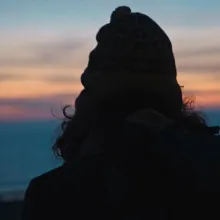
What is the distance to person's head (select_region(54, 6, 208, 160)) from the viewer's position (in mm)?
2645

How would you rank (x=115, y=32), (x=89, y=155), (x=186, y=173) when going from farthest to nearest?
(x=115, y=32) < (x=89, y=155) < (x=186, y=173)

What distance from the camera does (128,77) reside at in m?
2.65

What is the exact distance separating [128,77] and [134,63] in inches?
2.2

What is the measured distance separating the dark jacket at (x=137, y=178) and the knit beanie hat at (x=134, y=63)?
0.14 metres

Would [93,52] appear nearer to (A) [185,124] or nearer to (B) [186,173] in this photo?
(A) [185,124]

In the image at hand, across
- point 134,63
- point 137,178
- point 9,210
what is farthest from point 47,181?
point 9,210

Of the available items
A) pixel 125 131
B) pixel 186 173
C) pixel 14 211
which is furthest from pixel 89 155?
pixel 14 211

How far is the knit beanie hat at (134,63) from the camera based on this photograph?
2650mm

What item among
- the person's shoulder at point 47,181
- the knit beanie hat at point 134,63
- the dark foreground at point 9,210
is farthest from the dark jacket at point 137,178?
the dark foreground at point 9,210

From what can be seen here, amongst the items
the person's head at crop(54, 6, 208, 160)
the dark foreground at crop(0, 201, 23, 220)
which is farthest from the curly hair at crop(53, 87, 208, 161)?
the dark foreground at crop(0, 201, 23, 220)

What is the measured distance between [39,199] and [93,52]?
1.75 ft

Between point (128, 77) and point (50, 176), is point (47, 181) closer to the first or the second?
point (50, 176)

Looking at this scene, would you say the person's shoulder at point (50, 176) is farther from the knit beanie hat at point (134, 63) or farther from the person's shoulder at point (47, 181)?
the knit beanie hat at point (134, 63)

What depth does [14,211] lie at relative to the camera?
318 inches
